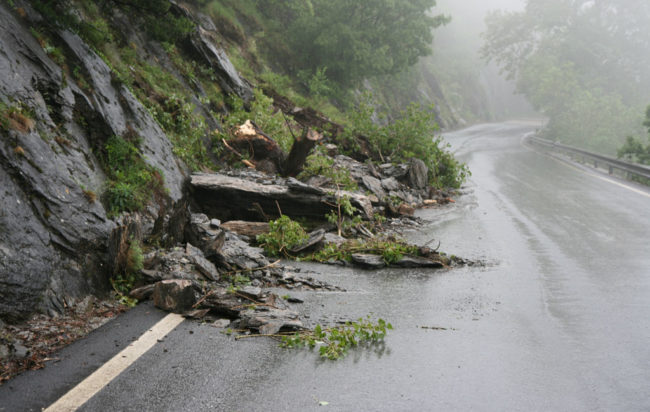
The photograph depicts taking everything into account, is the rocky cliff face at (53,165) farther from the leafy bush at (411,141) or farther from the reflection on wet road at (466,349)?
the leafy bush at (411,141)

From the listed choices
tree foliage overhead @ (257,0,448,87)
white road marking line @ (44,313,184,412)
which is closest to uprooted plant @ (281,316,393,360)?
white road marking line @ (44,313,184,412)

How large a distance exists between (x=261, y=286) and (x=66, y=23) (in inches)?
192

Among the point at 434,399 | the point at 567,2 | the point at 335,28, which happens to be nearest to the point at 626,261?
the point at 434,399

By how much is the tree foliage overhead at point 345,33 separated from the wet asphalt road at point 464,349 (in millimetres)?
18885

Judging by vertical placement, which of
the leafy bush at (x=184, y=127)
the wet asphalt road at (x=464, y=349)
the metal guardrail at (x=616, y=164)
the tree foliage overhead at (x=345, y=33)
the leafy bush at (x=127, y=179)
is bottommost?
the wet asphalt road at (x=464, y=349)

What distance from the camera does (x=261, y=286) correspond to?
6.30 metres

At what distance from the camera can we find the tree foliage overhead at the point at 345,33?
83.6 feet

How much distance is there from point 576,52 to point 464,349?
5213 centimetres

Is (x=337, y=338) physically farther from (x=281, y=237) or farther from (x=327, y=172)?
(x=327, y=172)

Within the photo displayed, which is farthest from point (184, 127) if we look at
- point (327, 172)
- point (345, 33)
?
point (345, 33)

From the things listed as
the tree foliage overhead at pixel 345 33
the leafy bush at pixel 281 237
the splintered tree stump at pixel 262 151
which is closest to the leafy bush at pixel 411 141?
the splintered tree stump at pixel 262 151

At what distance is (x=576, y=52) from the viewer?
48219 mm

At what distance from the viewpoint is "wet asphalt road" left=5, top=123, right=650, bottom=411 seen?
3.46 m

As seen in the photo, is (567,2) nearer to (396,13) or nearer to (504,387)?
(396,13)
